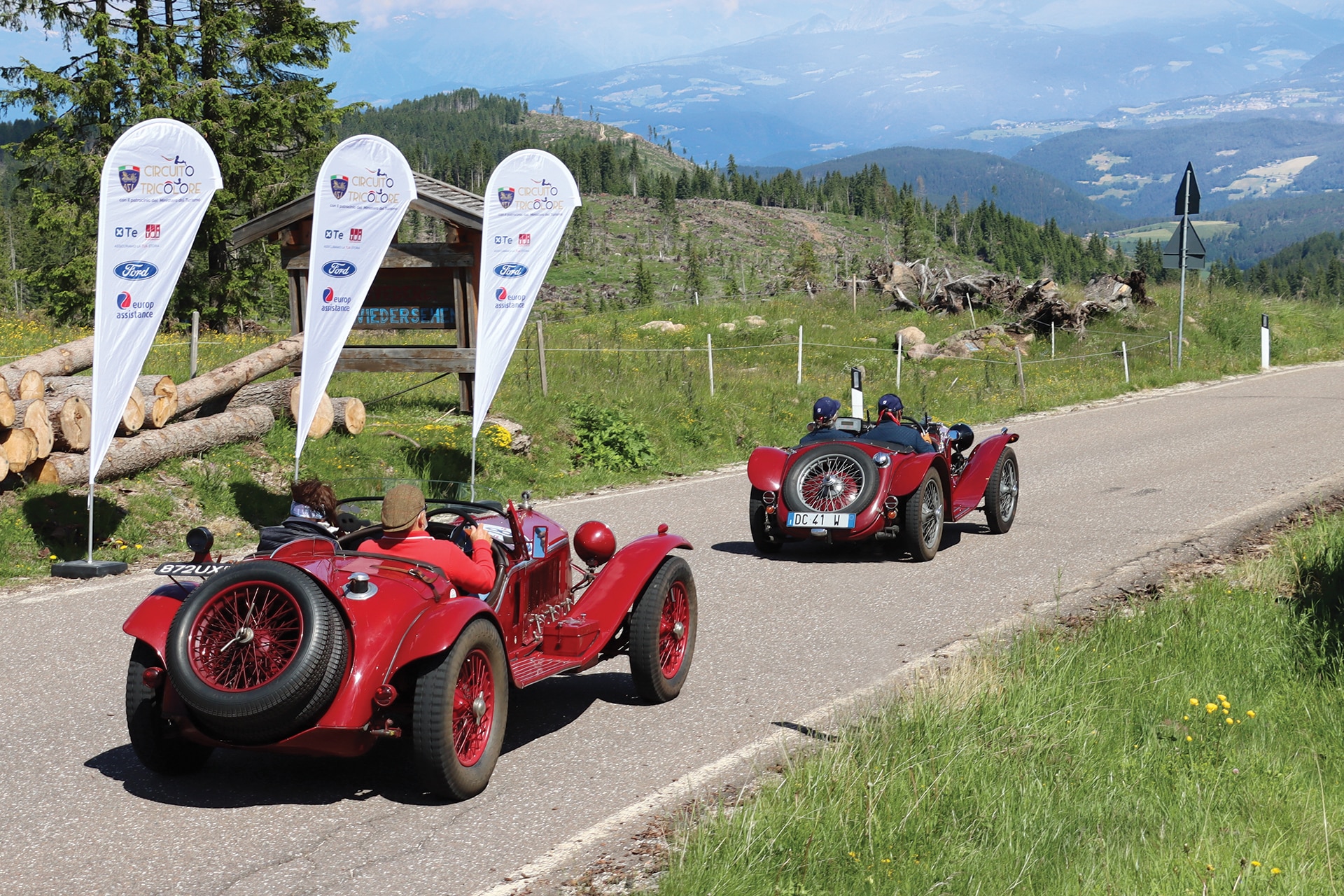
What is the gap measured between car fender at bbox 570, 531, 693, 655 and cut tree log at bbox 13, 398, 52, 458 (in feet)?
21.6

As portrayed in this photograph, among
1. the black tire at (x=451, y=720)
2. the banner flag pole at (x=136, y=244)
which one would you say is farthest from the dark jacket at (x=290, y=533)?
the banner flag pole at (x=136, y=244)

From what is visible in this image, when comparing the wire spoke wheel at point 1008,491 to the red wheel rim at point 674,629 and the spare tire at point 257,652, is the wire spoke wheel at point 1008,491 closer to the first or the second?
the red wheel rim at point 674,629

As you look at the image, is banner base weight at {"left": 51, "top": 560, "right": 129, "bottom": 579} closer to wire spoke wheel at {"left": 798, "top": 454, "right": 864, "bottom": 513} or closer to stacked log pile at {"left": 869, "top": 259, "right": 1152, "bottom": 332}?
wire spoke wheel at {"left": 798, "top": 454, "right": 864, "bottom": 513}

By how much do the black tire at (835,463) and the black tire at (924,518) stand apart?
0.32 metres

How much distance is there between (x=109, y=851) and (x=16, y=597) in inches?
203

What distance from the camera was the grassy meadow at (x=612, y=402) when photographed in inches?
423

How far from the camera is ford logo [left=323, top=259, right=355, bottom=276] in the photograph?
1064 cm

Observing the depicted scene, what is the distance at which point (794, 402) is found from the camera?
19.5 metres

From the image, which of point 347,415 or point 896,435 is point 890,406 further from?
Result: point 347,415

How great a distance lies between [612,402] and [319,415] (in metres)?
4.72

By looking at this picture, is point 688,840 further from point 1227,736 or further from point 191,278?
point 191,278

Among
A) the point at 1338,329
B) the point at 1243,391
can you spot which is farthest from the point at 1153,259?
the point at 1243,391

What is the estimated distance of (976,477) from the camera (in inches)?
408

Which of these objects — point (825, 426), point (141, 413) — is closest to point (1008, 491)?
point (825, 426)
